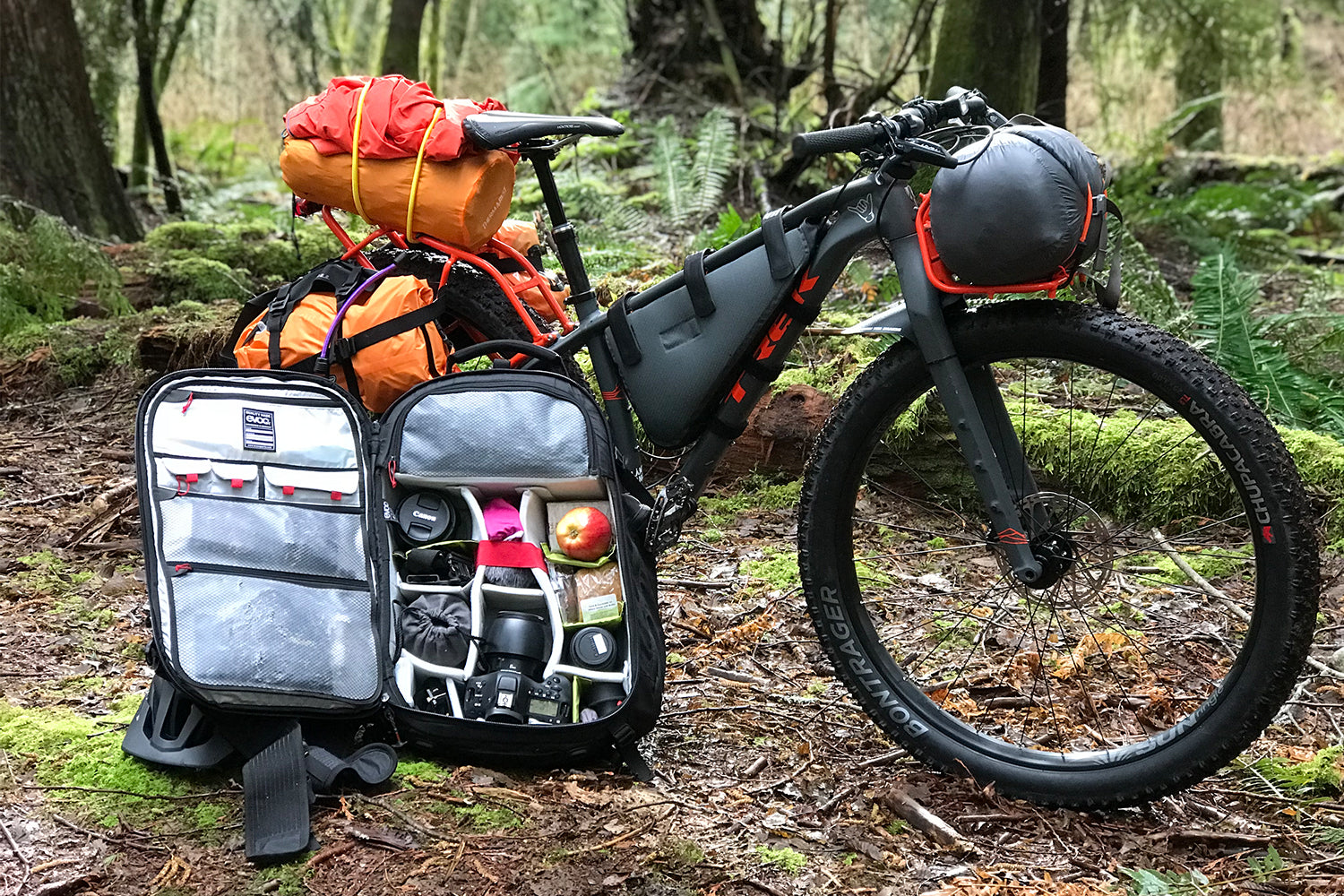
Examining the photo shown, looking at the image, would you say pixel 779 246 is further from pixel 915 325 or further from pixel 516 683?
pixel 516 683

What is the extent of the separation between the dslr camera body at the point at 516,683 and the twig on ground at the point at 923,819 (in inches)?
29.4

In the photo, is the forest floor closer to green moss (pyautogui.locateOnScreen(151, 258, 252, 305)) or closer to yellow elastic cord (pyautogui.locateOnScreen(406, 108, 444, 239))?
yellow elastic cord (pyautogui.locateOnScreen(406, 108, 444, 239))

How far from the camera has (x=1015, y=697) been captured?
109 inches

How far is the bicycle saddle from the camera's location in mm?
2828

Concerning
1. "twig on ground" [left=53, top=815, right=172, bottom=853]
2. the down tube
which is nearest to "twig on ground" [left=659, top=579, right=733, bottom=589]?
the down tube

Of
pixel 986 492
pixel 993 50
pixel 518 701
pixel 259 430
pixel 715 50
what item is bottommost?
pixel 518 701

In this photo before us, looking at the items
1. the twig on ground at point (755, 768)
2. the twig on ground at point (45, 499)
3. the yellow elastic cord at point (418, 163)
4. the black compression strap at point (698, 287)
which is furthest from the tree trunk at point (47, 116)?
the twig on ground at point (755, 768)

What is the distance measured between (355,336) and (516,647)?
1.12 m

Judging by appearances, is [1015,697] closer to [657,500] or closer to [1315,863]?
[1315,863]

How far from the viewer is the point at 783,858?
2.16 meters

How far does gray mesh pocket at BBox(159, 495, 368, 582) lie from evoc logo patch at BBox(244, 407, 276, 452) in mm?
133

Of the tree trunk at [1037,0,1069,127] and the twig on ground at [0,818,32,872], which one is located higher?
the tree trunk at [1037,0,1069,127]

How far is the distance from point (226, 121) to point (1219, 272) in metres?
12.3

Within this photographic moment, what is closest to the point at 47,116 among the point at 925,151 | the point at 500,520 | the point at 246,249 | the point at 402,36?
the point at 246,249
